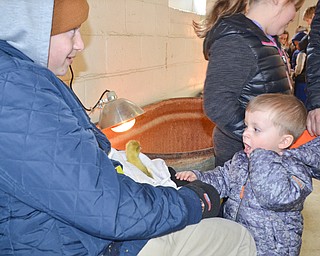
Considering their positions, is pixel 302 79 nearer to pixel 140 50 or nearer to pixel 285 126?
pixel 140 50

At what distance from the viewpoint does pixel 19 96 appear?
73cm

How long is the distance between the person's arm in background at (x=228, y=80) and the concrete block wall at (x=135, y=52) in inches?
28.9

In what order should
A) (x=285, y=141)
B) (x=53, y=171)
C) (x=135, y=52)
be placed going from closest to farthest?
1. (x=53, y=171)
2. (x=285, y=141)
3. (x=135, y=52)

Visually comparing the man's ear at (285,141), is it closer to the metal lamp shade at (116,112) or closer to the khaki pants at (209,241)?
the khaki pants at (209,241)

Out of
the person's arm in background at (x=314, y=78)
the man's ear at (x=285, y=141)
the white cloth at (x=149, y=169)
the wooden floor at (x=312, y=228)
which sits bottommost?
the wooden floor at (x=312, y=228)

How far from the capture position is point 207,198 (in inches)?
41.6

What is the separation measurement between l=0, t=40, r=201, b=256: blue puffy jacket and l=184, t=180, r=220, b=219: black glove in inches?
7.5

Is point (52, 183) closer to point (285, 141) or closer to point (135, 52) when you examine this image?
point (285, 141)

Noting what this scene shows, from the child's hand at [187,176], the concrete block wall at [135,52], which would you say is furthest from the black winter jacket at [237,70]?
the concrete block wall at [135,52]

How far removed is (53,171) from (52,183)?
0.02m

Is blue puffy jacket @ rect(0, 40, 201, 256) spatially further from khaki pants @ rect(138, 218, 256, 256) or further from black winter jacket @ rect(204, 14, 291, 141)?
black winter jacket @ rect(204, 14, 291, 141)

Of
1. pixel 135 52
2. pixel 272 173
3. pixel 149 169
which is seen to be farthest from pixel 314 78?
pixel 135 52

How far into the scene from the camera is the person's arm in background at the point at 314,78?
1396 mm

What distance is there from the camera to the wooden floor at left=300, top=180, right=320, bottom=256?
215cm
